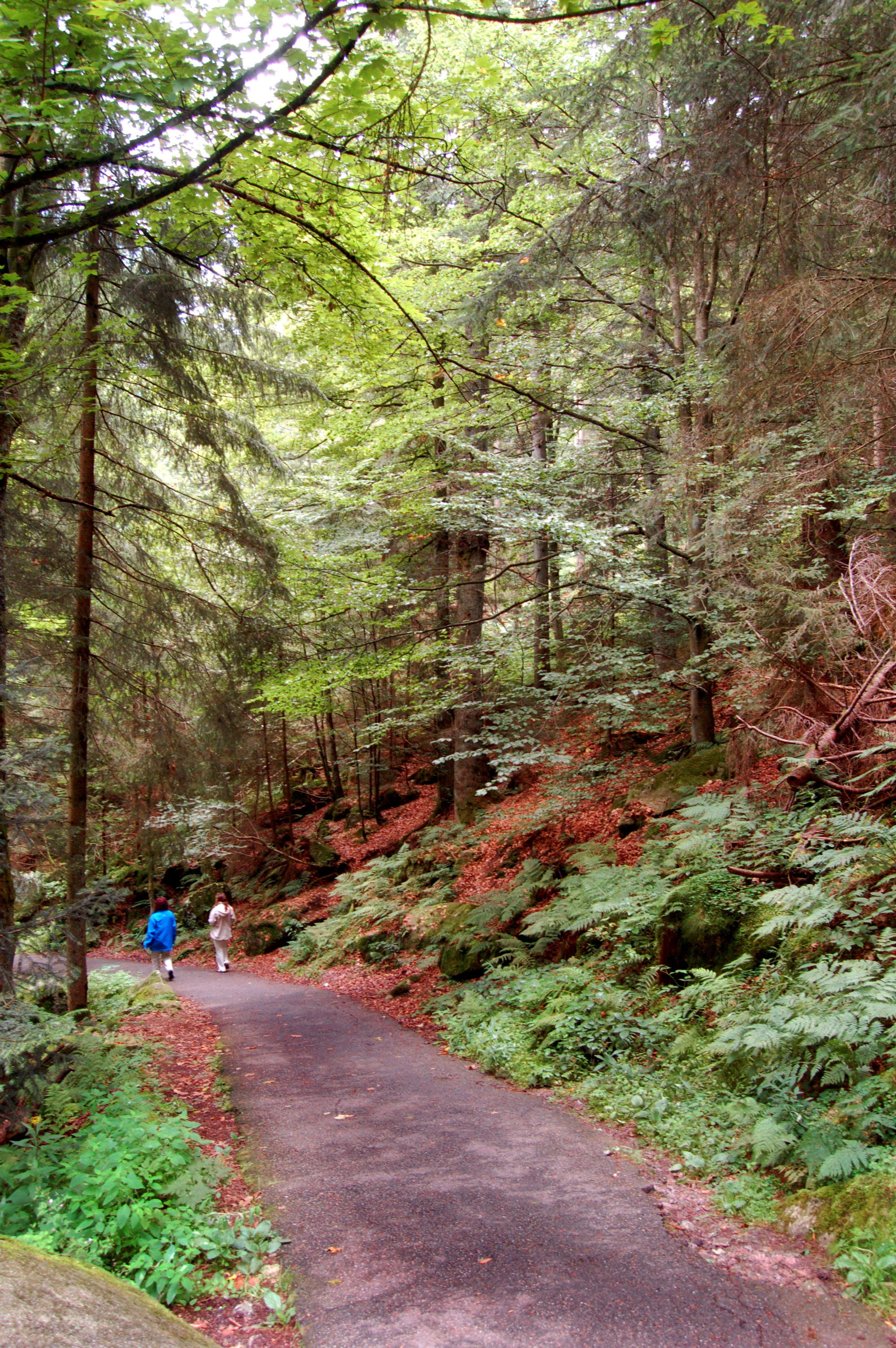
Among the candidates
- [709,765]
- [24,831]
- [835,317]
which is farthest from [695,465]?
[24,831]

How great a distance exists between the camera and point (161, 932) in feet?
44.8

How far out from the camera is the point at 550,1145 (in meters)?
5.21

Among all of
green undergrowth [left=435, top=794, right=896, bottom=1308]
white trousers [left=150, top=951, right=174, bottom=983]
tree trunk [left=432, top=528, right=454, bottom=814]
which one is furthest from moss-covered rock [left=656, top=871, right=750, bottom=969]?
white trousers [left=150, top=951, right=174, bottom=983]

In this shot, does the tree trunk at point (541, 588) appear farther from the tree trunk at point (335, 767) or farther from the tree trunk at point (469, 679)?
the tree trunk at point (335, 767)

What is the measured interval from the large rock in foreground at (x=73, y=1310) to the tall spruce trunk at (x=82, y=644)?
4.83 m

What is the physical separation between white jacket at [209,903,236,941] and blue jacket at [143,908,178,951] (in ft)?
5.62

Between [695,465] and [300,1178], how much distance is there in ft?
26.8

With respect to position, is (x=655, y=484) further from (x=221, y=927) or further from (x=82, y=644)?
(x=221, y=927)

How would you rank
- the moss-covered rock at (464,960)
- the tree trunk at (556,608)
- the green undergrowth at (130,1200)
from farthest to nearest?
1. the tree trunk at (556,608)
2. the moss-covered rock at (464,960)
3. the green undergrowth at (130,1200)

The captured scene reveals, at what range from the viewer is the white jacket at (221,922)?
613 inches

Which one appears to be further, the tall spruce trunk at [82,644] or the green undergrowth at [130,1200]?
the tall spruce trunk at [82,644]

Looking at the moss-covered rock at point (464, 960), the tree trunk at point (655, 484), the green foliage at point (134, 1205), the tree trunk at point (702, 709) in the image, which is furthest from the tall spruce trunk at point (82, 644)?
the tree trunk at point (702, 709)

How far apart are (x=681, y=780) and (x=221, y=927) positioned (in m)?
9.95

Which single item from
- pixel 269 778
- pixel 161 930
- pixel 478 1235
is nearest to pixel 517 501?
pixel 478 1235
